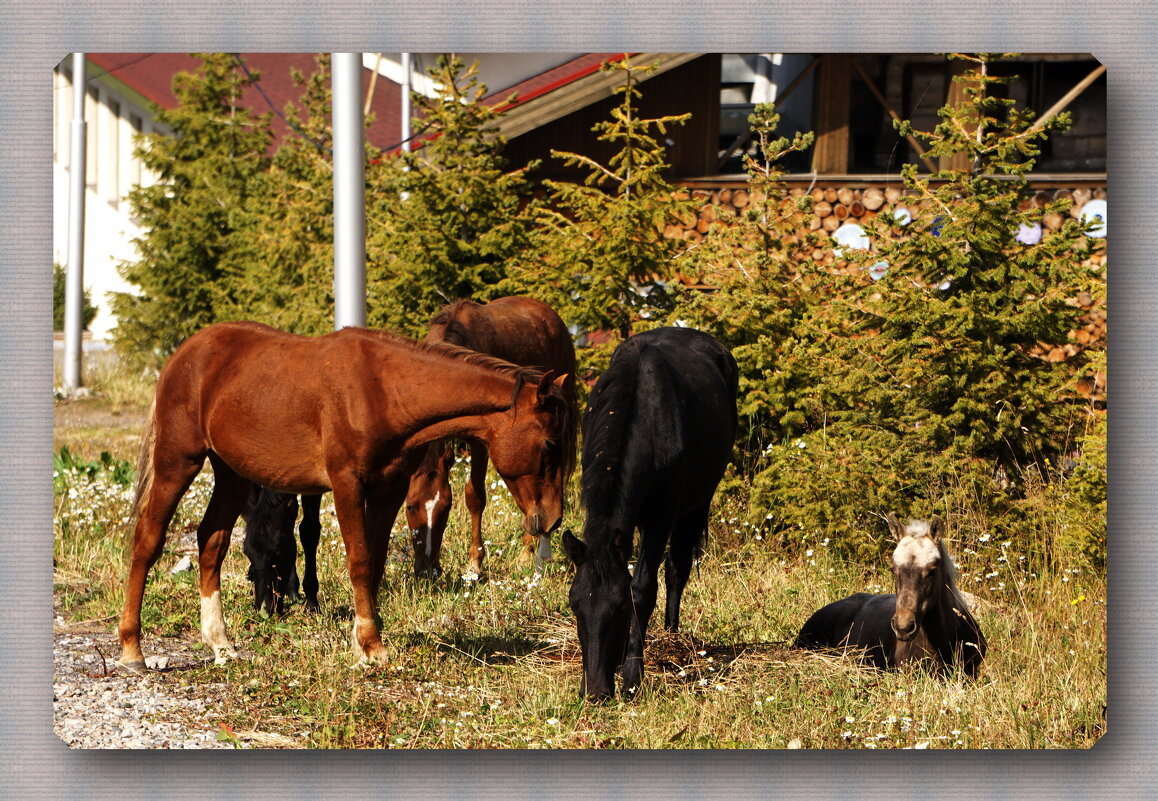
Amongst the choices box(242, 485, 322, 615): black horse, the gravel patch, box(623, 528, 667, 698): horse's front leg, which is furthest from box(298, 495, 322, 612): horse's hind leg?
box(623, 528, 667, 698): horse's front leg

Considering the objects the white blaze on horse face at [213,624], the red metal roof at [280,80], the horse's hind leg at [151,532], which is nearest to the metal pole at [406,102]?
the red metal roof at [280,80]

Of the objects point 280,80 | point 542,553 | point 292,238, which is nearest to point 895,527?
point 542,553

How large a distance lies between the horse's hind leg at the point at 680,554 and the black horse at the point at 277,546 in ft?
5.45

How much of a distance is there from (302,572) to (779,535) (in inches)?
95.6

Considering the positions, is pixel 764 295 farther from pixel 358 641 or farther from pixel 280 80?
pixel 280 80

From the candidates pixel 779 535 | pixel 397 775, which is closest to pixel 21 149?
pixel 397 775

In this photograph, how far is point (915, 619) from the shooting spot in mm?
5355

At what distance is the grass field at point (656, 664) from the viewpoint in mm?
5070

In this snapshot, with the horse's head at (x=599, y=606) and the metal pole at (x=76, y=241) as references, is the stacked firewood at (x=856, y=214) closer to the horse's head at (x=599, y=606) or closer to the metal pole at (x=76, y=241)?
the horse's head at (x=599, y=606)

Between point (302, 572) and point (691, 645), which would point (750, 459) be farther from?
point (302, 572)

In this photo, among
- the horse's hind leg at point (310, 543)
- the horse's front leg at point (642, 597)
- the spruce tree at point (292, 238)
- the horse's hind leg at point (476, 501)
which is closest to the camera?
the horse's front leg at point (642, 597)

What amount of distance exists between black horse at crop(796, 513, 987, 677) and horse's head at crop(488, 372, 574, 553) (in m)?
1.42

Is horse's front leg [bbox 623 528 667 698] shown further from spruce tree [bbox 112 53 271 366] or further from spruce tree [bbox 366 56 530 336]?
spruce tree [bbox 112 53 271 366]

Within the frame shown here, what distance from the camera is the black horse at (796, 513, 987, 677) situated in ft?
17.6
